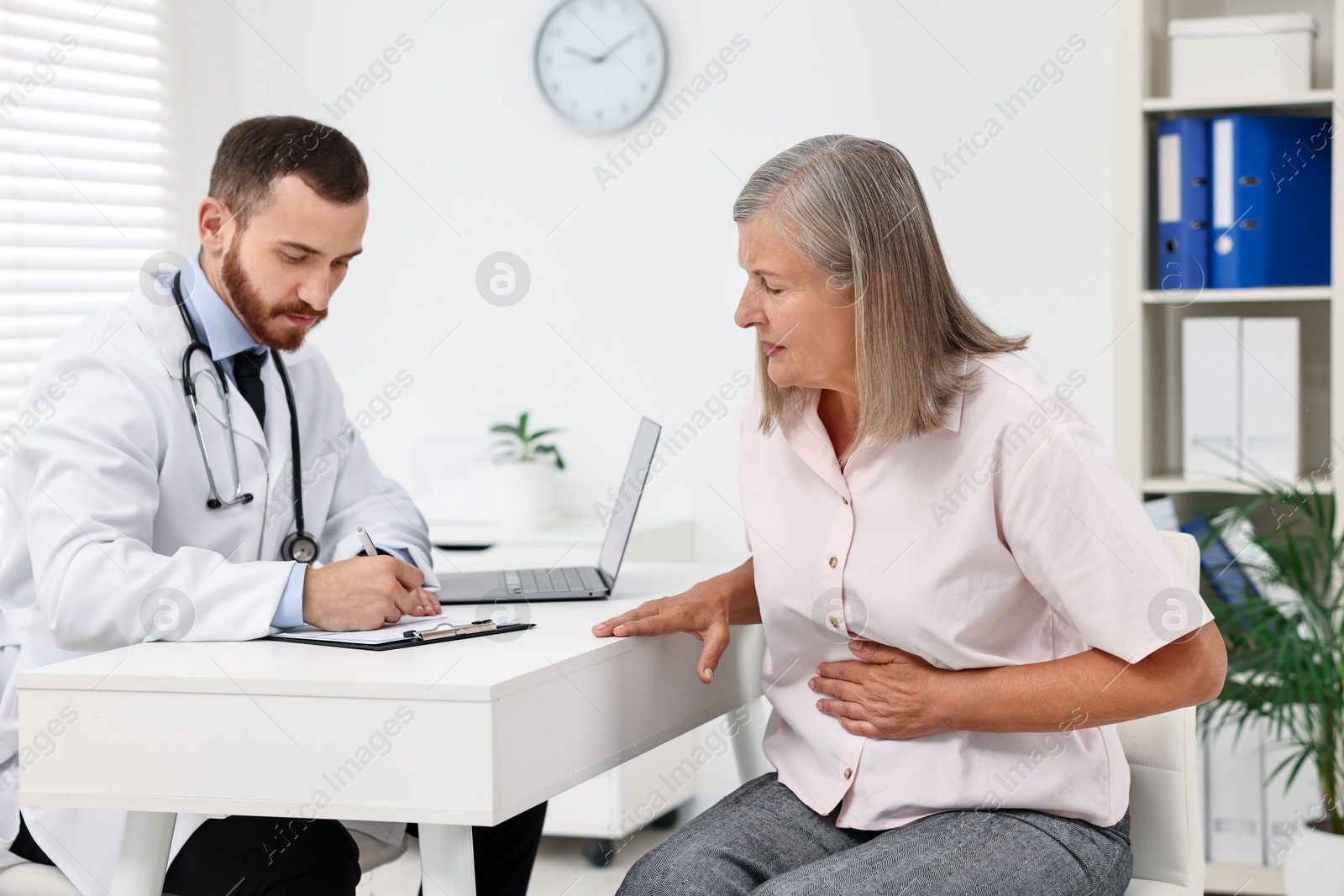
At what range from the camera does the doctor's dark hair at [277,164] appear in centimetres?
167

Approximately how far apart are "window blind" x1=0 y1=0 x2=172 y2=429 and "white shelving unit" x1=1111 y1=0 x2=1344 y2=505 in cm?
212

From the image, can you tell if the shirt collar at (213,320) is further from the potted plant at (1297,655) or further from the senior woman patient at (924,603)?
the potted plant at (1297,655)

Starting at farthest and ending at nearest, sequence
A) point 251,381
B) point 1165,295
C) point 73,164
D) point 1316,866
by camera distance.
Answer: point 73,164, point 1165,295, point 1316,866, point 251,381

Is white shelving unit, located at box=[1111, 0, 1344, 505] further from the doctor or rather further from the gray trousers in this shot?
the doctor

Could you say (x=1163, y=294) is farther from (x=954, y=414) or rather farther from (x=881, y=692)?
(x=881, y=692)

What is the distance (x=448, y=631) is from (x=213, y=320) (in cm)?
59

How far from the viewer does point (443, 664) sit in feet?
3.93

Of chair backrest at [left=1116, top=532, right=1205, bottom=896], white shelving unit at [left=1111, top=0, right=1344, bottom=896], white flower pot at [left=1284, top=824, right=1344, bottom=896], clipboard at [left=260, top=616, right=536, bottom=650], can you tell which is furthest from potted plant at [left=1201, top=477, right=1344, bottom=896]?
clipboard at [left=260, top=616, right=536, bottom=650]

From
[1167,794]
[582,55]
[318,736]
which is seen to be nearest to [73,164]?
[582,55]

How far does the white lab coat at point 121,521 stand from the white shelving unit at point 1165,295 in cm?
140

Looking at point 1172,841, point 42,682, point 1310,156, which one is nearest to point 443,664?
point 42,682

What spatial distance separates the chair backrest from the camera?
143 cm

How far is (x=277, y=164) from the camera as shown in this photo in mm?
1662

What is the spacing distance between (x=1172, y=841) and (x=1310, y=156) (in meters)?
1.51
